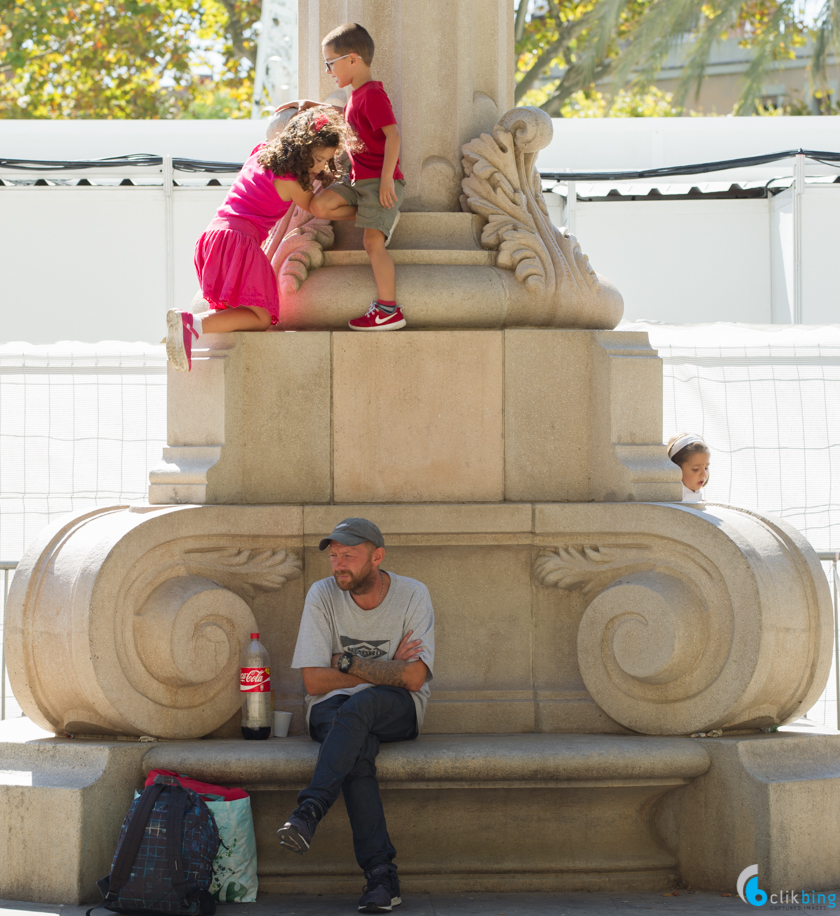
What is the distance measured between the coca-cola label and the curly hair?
2066 millimetres

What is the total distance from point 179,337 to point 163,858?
6.58 ft

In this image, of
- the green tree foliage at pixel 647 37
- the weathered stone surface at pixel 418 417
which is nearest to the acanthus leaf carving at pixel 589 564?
the weathered stone surface at pixel 418 417

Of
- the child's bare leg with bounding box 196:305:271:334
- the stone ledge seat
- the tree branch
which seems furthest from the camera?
the tree branch

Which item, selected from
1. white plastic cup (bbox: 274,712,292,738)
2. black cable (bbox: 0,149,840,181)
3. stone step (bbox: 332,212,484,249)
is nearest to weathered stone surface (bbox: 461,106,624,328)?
stone step (bbox: 332,212,484,249)

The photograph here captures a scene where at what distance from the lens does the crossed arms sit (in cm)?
480

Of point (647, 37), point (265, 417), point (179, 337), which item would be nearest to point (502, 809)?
point (265, 417)

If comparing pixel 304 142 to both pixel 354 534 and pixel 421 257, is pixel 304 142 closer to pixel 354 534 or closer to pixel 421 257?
pixel 421 257

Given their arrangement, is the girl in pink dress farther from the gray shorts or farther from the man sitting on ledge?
the man sitting on ledge

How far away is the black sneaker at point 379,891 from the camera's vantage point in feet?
14.3

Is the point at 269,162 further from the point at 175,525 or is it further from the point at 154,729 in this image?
the point at 154,729

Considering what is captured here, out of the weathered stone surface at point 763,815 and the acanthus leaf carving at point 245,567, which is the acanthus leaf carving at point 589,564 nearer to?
the weathered stone surface at point 763,815

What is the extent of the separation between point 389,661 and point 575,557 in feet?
2.98

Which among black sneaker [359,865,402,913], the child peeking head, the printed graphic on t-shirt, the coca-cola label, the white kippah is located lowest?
black sneaker [359,865,402,913]

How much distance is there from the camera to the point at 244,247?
5445 mm
